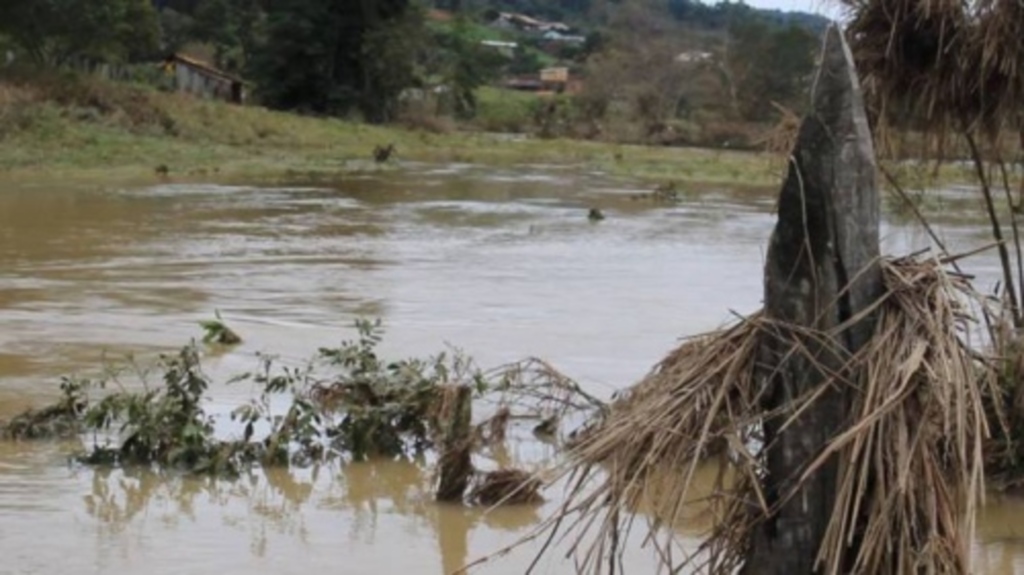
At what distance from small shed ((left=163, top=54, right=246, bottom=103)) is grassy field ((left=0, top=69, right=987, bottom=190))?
7531mm

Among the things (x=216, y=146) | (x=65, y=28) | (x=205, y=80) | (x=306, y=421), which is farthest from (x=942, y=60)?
(x=205, y=80)

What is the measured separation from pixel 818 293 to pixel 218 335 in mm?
9584

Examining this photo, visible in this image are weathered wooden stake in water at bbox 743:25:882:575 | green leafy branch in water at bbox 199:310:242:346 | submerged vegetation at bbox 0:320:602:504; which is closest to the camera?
weathered wooden stake in water at bbox 743:25:882:575

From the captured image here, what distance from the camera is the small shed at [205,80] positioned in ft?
195

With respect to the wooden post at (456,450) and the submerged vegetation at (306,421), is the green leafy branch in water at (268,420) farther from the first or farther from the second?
the wooden post at (456,450)

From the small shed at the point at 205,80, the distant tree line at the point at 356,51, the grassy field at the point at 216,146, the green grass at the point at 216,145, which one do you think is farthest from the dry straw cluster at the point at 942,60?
the small shed at the point at 205,80

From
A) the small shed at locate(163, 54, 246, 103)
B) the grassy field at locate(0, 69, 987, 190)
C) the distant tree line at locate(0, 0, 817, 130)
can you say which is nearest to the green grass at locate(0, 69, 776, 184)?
the grassy field at locate(0, 69, 987, 190)

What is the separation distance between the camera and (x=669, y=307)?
55.7 feet

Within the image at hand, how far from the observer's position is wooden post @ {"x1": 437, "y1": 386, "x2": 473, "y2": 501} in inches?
330

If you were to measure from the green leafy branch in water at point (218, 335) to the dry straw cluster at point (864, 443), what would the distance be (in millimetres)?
8881

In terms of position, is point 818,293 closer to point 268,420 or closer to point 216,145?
point 268,420

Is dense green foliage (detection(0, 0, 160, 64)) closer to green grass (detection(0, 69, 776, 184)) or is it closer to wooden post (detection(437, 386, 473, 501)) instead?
green grass (detection(0, 69, 776, 184))

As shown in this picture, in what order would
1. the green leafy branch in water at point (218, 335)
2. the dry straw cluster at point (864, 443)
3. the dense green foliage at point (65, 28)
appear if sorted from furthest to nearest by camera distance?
the dense green foliage at point (65, 28)
the green leafy branch in water at point (218, 335)
the dry straw cluster at point (864, 443)

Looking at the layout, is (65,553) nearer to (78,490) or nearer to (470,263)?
(78,490)
